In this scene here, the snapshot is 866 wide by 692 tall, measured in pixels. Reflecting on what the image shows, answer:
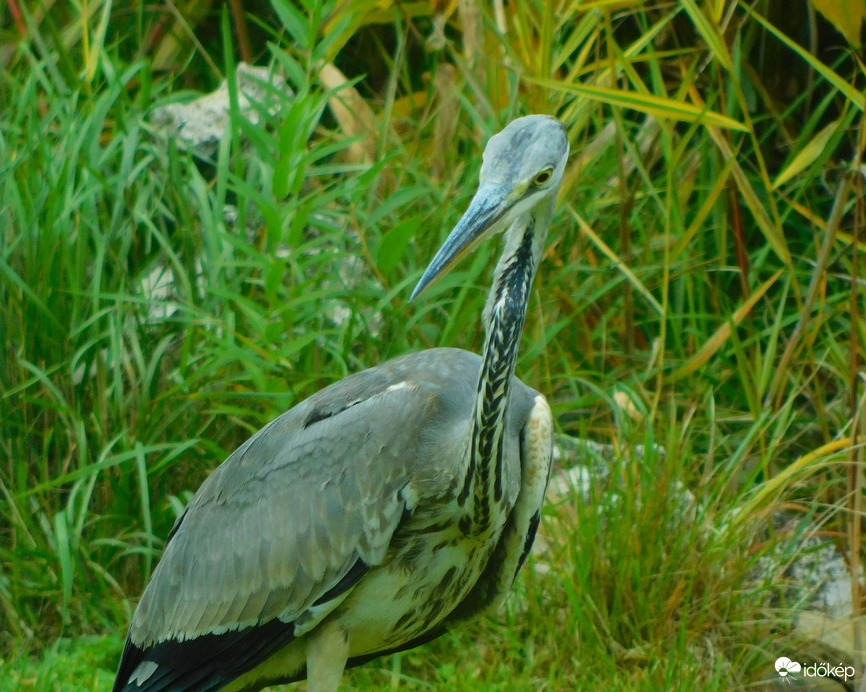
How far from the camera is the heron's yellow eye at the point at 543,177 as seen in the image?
2.77 m

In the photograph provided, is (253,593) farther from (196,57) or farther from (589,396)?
(196,57)

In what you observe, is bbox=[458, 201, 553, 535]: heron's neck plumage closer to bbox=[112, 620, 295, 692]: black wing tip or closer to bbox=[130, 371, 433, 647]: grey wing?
bbox=[130, 371, 433, 647]: grey wing

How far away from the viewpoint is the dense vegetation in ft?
12.1

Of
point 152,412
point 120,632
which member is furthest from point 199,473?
point 120,632

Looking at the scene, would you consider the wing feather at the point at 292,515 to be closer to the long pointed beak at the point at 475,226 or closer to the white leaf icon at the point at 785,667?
the long pointed beak at the point at 475,226

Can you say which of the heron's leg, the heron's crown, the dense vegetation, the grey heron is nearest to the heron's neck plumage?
the grey heron

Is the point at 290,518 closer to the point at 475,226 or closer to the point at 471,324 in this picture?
the point at 475,226

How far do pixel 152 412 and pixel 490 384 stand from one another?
1.74 metres

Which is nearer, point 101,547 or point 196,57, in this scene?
point 101,547

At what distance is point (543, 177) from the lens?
279cm

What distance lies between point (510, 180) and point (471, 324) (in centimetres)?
168

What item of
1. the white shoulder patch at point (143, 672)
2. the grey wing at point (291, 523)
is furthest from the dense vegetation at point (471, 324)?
the grey wing at point (291, 523)

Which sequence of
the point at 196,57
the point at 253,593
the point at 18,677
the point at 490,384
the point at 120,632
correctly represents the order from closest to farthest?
the point at 490,384 < the point at 253,593 < the point at 18,677 < the point at 120,632 < the point at 196,57

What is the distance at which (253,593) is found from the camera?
3.09 meters
